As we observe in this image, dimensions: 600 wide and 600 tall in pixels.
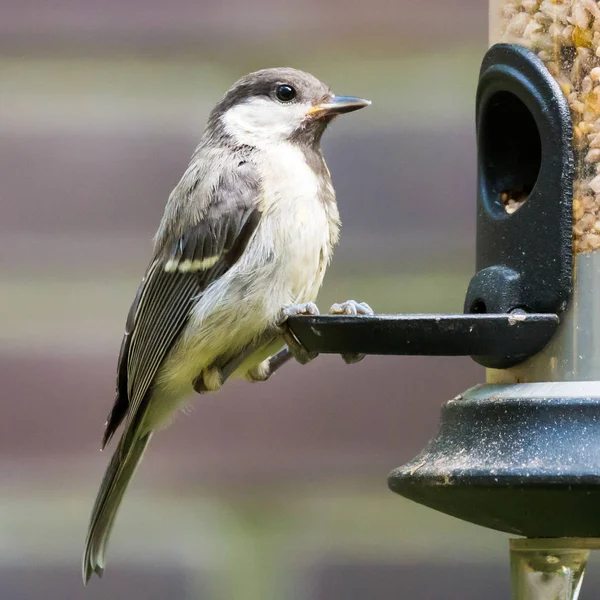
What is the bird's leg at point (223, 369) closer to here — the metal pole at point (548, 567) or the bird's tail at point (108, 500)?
the bird's tail at point (108, 500)

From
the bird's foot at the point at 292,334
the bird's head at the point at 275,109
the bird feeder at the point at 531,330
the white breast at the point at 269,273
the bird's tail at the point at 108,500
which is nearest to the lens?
the bird feeder at the point at 531,330

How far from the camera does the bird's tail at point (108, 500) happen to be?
2.58m

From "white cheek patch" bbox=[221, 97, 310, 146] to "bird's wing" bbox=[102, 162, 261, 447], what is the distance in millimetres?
189

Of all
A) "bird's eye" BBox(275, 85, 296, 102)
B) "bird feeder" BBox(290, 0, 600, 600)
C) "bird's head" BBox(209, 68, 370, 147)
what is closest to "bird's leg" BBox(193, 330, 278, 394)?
"bird feeder" BBox(290, 0, 600, 600)

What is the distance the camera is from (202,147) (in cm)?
278

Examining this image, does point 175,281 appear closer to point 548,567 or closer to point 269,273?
point 269,273

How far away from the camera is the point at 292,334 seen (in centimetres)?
230

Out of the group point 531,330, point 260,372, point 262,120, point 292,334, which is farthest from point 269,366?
point 531,330

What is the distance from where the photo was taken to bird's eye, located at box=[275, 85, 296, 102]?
2.77 meters

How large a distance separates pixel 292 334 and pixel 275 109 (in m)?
0.63

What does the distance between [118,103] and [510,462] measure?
4.72 feet

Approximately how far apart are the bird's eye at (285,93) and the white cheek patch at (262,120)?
0.02 metres

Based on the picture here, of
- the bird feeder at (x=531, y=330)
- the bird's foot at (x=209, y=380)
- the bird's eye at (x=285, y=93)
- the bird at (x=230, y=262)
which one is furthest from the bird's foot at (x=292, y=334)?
the bird's eye at (x=285, y=93)

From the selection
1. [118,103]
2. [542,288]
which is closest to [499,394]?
[542,288]
